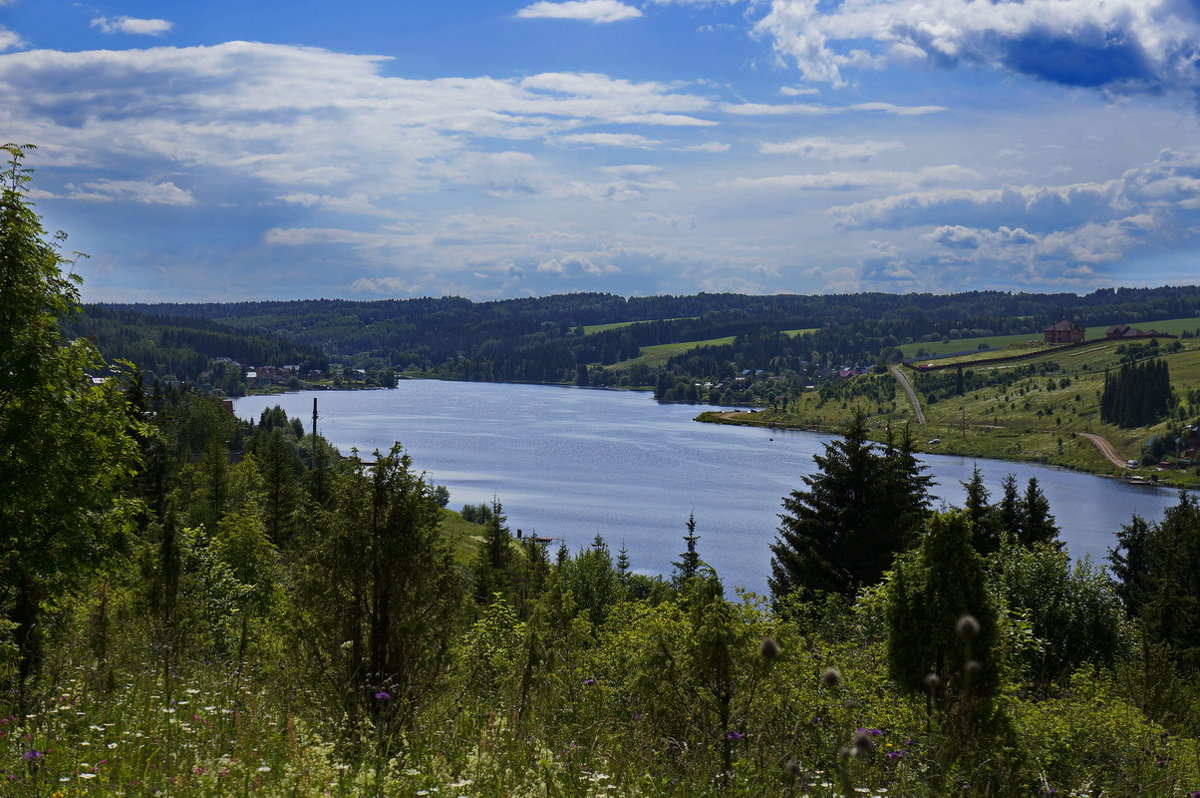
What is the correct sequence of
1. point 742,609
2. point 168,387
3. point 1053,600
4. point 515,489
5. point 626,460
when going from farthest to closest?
point 626,460
point 168,387
point 515,489
point 1053,600
point 742,609

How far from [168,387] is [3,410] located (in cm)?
11594

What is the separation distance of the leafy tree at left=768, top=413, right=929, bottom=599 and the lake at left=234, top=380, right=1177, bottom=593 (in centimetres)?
1704

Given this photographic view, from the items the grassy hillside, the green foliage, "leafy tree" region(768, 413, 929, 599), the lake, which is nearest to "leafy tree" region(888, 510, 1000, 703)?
"leafy tree" region(768, 413, 929, 599)

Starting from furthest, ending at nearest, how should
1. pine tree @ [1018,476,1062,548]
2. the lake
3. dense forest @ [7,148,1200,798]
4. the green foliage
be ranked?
the green foliage < the lake < pine tree @ [1018,476,1062,548] < dense forest @ [7,148,1200,798]

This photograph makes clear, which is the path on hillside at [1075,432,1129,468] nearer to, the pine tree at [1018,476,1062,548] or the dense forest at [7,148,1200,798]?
the pine tree at [1018,476,1062,548]

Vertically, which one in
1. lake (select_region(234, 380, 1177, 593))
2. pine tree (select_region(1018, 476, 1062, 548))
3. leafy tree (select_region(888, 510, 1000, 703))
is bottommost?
lake (select_region(234, 380, 1177, 593))

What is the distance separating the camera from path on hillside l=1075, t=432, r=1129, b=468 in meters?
139

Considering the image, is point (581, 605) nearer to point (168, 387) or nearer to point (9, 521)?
point (9, 521)

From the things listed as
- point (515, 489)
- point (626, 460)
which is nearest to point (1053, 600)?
point (515, 489)

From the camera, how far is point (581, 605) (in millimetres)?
45531

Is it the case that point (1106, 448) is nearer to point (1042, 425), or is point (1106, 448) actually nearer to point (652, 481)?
point (1042, 425)

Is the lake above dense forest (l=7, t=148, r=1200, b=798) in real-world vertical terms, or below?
below

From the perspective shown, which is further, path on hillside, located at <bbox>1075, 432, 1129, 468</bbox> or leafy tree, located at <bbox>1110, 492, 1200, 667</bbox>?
path on hillside, located at <bbox>1075, 432, 1129, 468</bbox>

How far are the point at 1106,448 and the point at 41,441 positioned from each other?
162 metres
